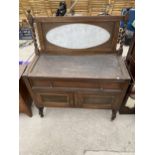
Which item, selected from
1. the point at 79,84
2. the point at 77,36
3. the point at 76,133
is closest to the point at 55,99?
the point at 79,84

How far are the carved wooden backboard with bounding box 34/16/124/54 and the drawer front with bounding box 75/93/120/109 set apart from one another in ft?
1.44

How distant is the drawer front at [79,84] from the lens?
118cm

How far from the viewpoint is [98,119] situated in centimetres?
166

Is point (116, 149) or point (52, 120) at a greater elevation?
point (52, 120)

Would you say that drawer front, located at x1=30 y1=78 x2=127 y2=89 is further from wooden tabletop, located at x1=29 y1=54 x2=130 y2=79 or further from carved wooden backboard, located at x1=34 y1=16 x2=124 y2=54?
carved wooden backboard, located at x1=34 y1=16 x2=124 y2=54

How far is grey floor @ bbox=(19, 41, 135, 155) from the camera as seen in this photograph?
1413mm

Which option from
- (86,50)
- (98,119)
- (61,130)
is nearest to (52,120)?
(61,130)

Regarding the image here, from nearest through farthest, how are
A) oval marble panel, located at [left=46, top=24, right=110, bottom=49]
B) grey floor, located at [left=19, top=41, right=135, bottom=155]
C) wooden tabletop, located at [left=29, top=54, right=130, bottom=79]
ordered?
wooden tabletop, located at [left=29, top=54, right=130, bottom=79] < oval marble panel, located at [left=46, top=24, right=110, bottom=49] < grey floor, located at [left=19, top=41, right=135, bottom=155]

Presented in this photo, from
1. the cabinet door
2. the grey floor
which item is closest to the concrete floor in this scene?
the grey floor

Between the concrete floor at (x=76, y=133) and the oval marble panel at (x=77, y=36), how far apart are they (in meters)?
0.85

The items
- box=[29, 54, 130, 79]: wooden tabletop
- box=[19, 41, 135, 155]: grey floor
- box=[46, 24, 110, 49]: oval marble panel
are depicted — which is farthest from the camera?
box=[19, 41, 135, 155]: grey floor
